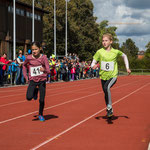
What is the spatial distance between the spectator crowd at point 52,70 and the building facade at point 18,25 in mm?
8375

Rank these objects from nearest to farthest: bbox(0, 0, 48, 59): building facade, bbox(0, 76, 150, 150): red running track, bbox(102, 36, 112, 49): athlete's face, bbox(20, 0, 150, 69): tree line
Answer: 1. bbox(0, 76, 150, 150): red running track
2. bbox(102, 36, 112, 49): athlete's face
3. bbox(0, 0, 48, 59): building facade
4. bbox(20, 0, 150, 69): tree line

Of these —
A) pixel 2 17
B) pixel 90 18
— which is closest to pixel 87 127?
pixel 2 17

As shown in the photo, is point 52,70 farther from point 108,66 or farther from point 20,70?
point 108,66

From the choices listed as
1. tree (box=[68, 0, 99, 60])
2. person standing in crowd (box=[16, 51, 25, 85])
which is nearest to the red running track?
person standing in crowd (box=[16, 51, 25, 85])

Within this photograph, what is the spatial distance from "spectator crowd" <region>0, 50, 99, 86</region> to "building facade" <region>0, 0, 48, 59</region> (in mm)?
8375

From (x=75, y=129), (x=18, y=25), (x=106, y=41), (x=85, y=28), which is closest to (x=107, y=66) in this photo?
(x=106, y=41)

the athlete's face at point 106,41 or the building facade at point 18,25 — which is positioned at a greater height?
the building facade at point 18,25

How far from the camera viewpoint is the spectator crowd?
70.3ft

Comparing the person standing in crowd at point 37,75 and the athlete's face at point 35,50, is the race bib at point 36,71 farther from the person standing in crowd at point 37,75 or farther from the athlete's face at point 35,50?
the athlete's face at point 35,50

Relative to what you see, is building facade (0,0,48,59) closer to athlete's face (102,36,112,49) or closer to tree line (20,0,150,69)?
tree line (20,0,150,69)

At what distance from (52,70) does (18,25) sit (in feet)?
53.1

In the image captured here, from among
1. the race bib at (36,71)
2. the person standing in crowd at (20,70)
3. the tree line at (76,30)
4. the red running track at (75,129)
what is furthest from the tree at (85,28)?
the race bib at (36,71)

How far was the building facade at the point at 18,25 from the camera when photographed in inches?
1487

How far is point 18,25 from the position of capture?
136 feet
